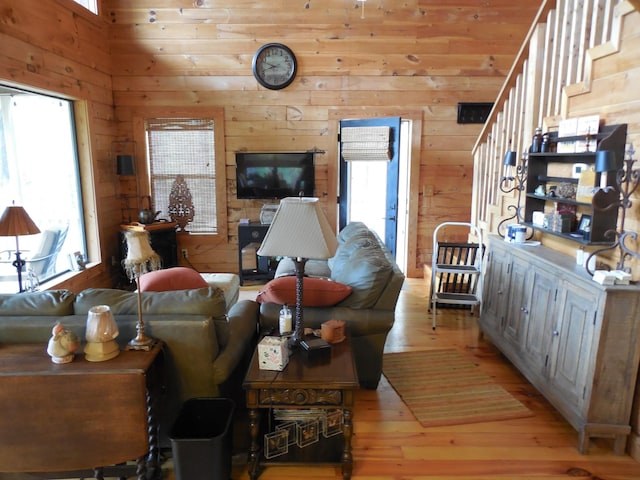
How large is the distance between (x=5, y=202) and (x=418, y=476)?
3848mm

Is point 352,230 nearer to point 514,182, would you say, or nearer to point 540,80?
point 514,182

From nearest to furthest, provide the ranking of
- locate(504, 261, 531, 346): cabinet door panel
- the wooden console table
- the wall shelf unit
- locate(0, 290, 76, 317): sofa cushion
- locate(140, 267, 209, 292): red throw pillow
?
the wooden console table < locate(0, 290, 76, 317): sofa cushion < the wall shelf unit < locate(140, 267, 209, 292): red throw pillow < locate(504, 261, 531, 346): cabinet door panel

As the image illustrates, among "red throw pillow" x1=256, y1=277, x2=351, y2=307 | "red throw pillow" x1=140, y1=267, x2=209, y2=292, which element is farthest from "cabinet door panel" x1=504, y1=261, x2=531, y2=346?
"red throw pillow" x1=140, y1=267, x2=209, y2=292

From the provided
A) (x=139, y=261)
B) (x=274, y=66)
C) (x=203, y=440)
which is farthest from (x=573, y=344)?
(x=274, y=66)

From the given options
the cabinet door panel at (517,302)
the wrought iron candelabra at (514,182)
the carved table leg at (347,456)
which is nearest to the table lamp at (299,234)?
the carved table leg at (347,456)

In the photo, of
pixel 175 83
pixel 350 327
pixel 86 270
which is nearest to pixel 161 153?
pixel 175 83

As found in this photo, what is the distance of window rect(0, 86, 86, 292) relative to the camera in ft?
12.1

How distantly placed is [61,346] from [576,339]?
2.57 metres

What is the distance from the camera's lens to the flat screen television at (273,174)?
5.37m

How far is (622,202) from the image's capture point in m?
2.33

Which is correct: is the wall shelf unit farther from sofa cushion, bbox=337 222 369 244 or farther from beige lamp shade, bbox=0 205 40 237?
beige lamp shade, bbox=0 205 40 237

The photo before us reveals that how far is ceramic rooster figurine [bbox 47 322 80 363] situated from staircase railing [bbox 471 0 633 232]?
3.22 m

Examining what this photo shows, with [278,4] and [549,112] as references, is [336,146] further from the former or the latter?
[549,112]

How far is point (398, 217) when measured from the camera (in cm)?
569
